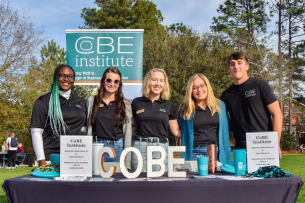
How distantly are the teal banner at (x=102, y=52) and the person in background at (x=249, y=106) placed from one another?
163 cm

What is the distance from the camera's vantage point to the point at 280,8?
76.8ft

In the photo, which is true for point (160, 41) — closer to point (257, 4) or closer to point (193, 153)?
point (257, 4)

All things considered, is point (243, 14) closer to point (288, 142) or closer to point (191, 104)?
point (288, 142)

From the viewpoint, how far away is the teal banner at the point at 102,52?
408 centimetres

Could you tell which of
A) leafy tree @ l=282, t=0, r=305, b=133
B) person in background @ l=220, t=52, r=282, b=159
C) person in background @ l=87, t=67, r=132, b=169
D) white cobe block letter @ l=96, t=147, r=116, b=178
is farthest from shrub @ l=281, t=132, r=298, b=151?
white cobe block letter @ l=96, t=147, r=116, b=178

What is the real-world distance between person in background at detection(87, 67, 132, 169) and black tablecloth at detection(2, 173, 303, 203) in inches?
29.7

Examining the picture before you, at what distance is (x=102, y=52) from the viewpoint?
413 centimetres

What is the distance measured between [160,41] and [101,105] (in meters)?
15.7

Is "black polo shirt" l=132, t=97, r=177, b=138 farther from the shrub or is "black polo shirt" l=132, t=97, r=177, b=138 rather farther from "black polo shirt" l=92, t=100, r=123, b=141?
the shrub

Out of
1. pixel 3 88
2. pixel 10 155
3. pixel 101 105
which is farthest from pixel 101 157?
pixel 3 88

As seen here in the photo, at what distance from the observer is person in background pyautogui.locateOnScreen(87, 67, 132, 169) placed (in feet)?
8.54

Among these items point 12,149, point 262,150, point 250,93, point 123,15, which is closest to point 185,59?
point 123,15

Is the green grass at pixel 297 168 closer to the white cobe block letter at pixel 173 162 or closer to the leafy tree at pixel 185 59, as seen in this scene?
the white cobe block letter at pixel 173 162

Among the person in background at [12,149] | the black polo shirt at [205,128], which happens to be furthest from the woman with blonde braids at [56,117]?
the person in background at [12,149]
